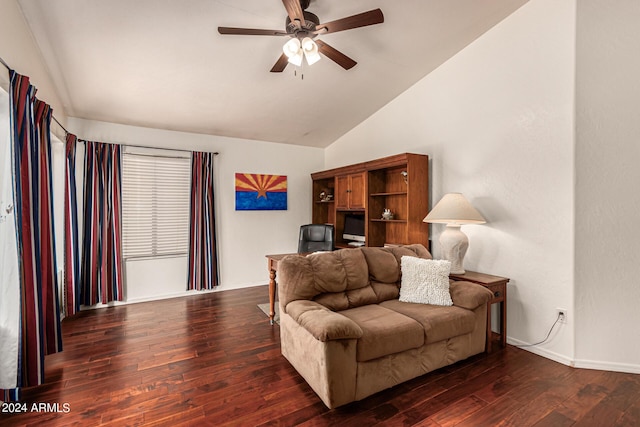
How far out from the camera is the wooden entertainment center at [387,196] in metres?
3.58

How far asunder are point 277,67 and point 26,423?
2.98 metres

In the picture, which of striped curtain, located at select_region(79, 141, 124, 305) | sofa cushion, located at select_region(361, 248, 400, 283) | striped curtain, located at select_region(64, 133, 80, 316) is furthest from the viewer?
striped curtain, located at select_region(79, 141, 124, 305)

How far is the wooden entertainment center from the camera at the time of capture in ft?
11.8

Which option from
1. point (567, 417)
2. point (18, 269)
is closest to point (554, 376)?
point (567, 417)

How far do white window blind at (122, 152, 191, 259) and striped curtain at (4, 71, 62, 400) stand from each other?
190 cm

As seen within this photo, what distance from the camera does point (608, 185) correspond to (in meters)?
2.36

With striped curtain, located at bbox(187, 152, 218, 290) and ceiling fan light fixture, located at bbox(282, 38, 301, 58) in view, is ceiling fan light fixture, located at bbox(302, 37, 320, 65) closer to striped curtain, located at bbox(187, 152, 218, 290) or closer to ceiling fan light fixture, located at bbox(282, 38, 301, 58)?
ceiling fan light fixture, located at bbox(282, 38, 301, 58)

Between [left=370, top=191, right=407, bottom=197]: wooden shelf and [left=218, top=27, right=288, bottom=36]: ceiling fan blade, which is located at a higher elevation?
[left=218, top=27, right=288, bottom=36]: ceiling fan blade

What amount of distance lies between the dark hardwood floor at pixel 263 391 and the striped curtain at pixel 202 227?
60.2 inches

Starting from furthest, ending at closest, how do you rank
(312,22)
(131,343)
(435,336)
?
(131,343) → (435,336) → (312,22)

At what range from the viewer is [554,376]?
229cm

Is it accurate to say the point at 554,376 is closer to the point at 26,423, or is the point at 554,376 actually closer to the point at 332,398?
the point at 332,398

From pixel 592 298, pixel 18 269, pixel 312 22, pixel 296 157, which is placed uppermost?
pixel 312 22

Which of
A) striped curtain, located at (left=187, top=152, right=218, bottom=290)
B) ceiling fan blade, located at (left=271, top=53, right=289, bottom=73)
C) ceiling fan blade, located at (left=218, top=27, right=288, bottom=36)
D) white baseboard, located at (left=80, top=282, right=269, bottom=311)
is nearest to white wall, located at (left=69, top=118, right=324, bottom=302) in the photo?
white baseboard, located at (left=80, top=282, right=269, bottom=311)
